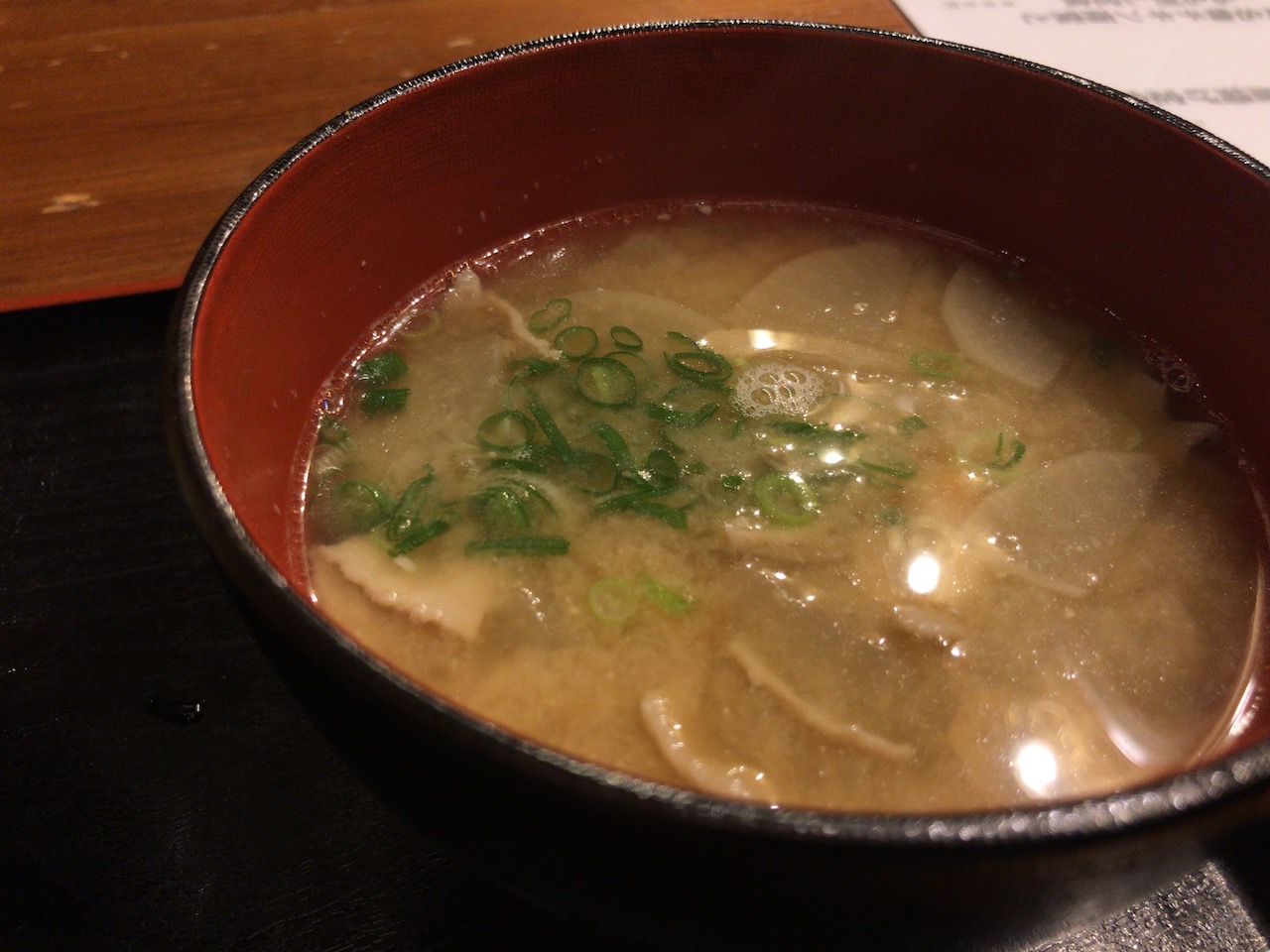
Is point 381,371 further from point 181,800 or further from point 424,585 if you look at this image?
point 181,800

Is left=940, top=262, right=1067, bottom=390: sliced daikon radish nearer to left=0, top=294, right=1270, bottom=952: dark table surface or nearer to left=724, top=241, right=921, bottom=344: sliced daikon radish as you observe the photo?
left=724, top=241, right=921, bottom=344: sliced daikon radish

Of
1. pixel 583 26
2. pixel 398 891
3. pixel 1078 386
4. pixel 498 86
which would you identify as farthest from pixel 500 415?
pixel 583 26

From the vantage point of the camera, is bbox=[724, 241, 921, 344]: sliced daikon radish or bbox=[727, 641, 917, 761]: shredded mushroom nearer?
bbox=[727, 641, 917, 761]: shredded mushroom

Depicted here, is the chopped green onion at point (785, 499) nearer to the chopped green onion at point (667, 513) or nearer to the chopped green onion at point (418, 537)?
the chopped green onion at point (667, 513)

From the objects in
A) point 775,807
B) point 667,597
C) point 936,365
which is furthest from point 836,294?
point 775,807

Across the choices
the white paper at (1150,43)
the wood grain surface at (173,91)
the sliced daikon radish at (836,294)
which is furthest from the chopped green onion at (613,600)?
the white paper at (1150,43)

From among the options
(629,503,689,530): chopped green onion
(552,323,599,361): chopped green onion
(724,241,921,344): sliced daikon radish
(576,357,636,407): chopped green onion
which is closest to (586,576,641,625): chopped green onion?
(629,503,689,530): chopped green onion
